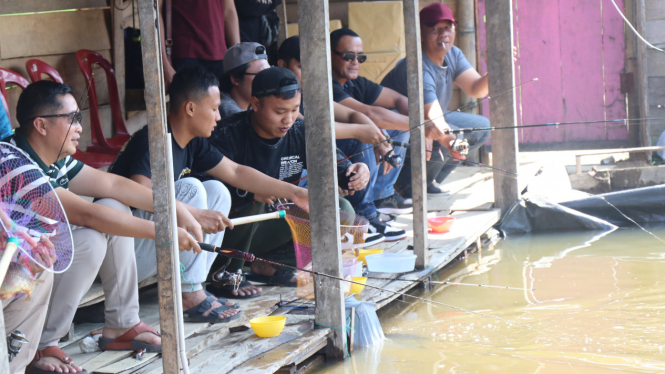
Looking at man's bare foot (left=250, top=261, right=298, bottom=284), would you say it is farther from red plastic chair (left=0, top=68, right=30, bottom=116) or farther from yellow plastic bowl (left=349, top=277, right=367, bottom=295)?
red plastic chair (left=0, top=68, right=30, bottom=116)

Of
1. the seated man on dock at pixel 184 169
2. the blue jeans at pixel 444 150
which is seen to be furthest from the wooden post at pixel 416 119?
the blue jeans at pixel 444 150

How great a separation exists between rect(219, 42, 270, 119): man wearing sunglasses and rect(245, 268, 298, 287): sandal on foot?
92cm

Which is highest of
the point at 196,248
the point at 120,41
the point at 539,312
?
the point at 120,41

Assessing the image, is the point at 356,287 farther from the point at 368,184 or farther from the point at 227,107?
the point at 368,184

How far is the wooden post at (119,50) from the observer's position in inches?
207

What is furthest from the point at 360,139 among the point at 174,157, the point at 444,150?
the point at 444,150

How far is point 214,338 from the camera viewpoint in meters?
3.04

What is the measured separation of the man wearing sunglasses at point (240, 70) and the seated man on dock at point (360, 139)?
1.33ft

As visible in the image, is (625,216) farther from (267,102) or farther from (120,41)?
(120,41)

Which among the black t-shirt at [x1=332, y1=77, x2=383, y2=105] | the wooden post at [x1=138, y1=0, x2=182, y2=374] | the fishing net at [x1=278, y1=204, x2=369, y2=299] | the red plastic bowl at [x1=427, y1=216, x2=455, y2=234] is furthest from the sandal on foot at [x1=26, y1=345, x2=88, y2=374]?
the red plastic bowl at [x1=427, y1=216, x2=455, y2=234]

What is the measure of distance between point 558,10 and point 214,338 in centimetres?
695

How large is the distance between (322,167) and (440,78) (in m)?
3.11

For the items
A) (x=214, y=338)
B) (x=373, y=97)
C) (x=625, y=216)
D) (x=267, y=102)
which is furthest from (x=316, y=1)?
(x=625, y=216)

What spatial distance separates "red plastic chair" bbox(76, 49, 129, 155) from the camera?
4473mm
